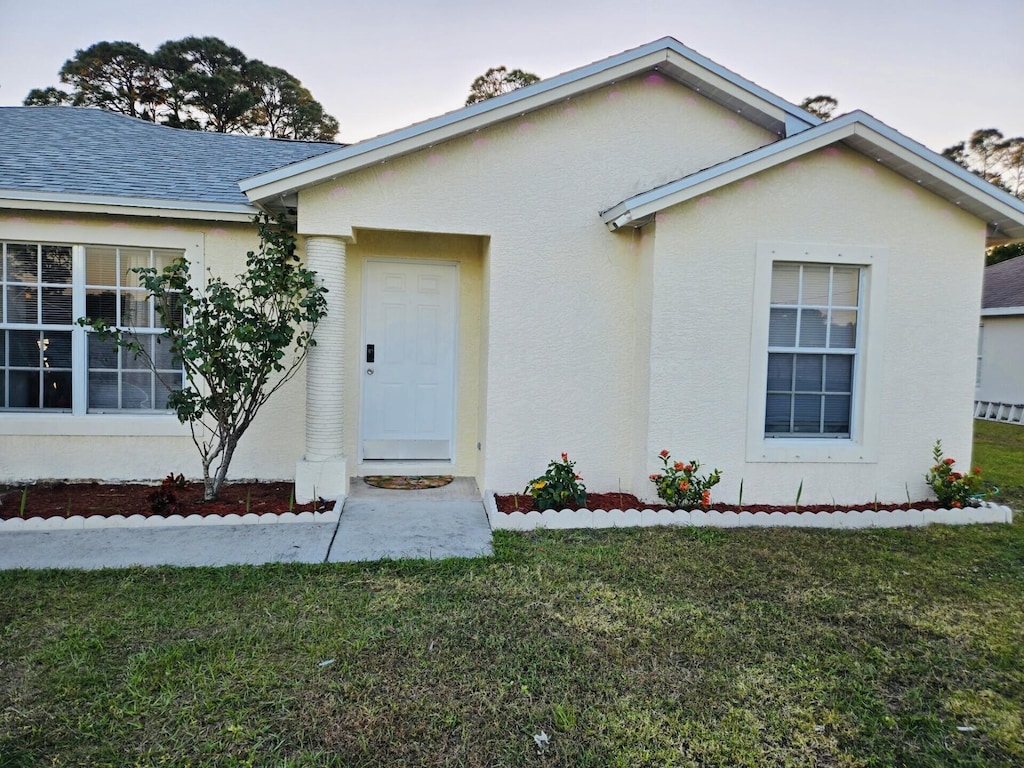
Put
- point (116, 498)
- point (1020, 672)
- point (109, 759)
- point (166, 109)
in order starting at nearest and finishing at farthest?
point (109, 759)
point (1020, 672)
point (116, 498)
point (166, 109)

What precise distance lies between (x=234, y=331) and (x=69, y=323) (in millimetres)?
2270

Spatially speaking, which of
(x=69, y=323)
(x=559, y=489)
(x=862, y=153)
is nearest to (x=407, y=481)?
(x=559, y=489)

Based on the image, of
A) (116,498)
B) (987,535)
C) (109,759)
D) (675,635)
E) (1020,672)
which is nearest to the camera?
(109,759)

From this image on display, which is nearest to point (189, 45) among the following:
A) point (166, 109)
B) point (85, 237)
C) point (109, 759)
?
point (166, 109)

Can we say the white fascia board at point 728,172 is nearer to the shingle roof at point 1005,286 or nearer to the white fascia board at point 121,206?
the white fascia board at point 121,206

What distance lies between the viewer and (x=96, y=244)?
652 cm

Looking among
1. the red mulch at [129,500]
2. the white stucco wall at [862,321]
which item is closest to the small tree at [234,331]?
the red mulch at [129,500]

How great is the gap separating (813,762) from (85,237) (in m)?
7.54

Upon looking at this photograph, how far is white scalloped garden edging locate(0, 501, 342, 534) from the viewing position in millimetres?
5320

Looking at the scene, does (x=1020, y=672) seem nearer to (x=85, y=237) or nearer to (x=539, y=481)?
(x=539, y=481)

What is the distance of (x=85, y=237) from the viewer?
6.47 meters

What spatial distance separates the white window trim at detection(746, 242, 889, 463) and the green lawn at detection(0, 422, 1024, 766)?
158 centimetres

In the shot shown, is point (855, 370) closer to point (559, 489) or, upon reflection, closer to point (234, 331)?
point (559, 489)

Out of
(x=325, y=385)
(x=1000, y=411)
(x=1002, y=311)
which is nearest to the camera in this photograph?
(x=325, y=385)
